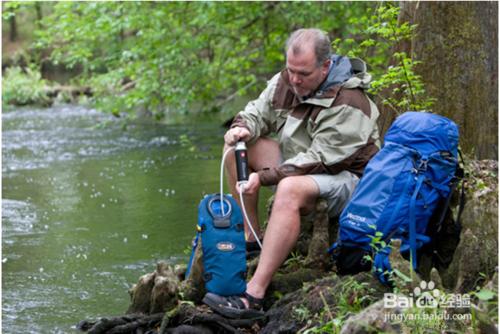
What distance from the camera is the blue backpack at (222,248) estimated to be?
5.30 meters

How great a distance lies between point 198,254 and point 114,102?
35.8 ft

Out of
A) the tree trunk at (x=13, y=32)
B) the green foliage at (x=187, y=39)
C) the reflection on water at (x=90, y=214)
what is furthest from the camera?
the tree trunk at (x=13, y=32)

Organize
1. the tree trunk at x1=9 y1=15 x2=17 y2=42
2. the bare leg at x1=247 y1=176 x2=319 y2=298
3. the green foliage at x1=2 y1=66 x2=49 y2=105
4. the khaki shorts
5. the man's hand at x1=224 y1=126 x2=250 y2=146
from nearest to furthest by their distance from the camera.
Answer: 1. the bare leg at x1=247 y1=176 x2=319 y2=298
2. the khaki shorts
3. the man's hand at x1=224 y1=126 x2=250 y2=146
4. the green foliage at x1=2 y1=66 x2=49 y2=105
5. the tree trunk at x1=9 y1=15 x2=17 y2=42

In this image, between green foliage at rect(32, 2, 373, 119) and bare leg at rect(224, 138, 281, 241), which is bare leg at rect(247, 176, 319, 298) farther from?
green foliage at rect(32, 2, 373, 119)

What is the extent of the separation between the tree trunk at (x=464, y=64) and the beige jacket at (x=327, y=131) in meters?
1.01

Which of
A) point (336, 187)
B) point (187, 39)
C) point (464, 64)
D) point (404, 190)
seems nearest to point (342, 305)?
point (404, 190)

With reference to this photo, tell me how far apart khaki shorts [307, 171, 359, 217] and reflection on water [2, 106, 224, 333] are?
1.88 meters

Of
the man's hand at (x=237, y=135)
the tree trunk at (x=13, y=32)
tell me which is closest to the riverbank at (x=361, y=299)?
the man's hand at (x=237, y=135)

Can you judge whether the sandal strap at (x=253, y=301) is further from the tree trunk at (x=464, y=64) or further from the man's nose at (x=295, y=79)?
the tree trunk at (x=464, y=64)

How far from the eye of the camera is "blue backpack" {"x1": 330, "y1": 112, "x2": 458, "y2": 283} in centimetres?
490

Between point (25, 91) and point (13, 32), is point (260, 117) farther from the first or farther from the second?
point (13, 32)

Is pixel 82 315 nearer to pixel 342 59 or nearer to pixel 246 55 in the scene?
pixel 342 59

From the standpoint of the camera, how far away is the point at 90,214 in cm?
1049

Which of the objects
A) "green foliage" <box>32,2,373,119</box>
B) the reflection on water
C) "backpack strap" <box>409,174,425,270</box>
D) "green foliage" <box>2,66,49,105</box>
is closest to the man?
"backpack strap" <box>409,174,425,270</box>
